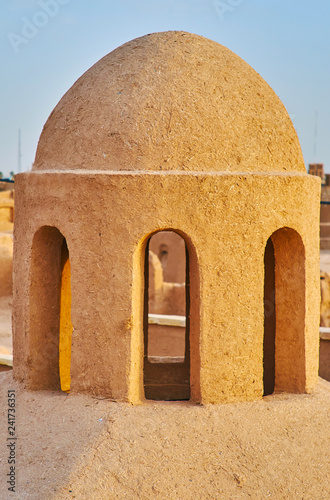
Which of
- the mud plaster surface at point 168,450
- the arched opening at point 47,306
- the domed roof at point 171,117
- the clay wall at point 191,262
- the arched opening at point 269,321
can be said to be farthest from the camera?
the arched opening at point 269,321

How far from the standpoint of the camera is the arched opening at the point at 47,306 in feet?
16.7

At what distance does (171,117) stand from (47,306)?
7.11ft

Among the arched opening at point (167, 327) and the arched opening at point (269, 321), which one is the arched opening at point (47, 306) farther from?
the arched opening at point (269, 321)

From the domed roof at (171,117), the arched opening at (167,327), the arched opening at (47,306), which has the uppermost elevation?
the domed roof at (171,117)

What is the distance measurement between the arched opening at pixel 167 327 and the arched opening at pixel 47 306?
3.32 feet

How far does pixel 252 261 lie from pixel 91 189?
4.98 ft

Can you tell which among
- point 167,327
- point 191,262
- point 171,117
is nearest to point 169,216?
point 191,262

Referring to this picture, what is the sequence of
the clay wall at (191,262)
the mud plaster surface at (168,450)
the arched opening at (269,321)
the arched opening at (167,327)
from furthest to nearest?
the arched opening at (167,327)
the arched opening at (269,321)
the clay wall at (191,262)
the mud plaster surface at (168,450)

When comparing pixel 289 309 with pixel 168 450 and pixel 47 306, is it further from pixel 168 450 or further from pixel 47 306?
pixel 47 306

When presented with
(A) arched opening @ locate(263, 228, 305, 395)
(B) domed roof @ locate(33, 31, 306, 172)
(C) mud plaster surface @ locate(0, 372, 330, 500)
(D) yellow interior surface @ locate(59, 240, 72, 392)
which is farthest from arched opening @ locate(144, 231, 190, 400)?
(C) mud plaster surface @ locate(0, 372, 330, 500)

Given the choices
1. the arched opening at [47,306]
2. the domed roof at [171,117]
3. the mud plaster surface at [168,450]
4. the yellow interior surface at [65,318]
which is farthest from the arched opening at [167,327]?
the mud plaster surface at [168,450]

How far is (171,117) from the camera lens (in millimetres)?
4684

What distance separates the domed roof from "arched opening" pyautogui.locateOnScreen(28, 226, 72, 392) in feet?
2.53

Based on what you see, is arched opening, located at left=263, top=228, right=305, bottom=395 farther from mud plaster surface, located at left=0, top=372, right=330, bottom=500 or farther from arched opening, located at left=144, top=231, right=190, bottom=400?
arched opening, located at left=144, top=231, right=190, bottom=400
